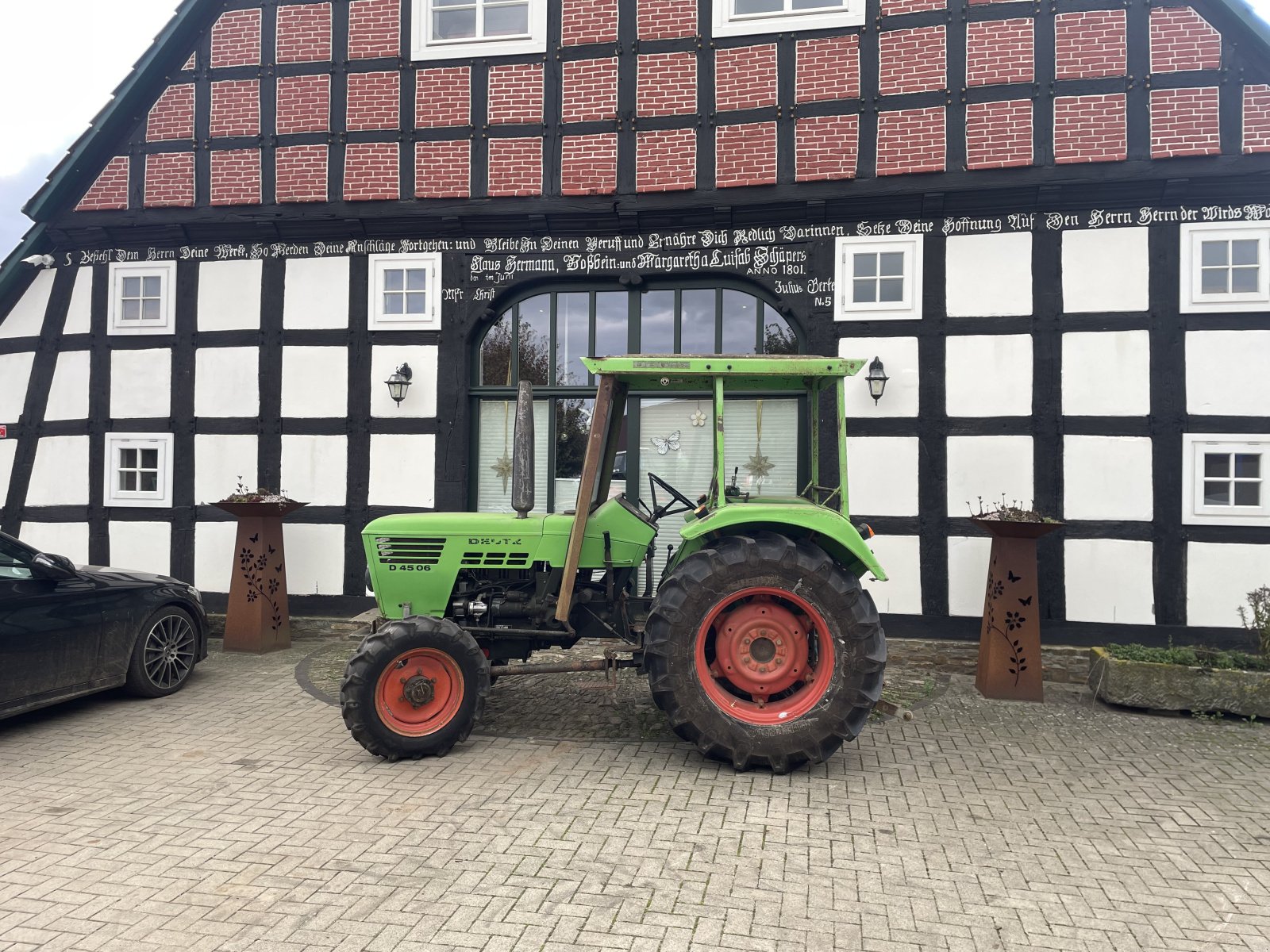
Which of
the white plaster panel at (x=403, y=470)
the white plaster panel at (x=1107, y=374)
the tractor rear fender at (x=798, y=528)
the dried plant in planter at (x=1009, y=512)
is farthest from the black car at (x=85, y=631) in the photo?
the white plaster panel at (x=1107, y=374)

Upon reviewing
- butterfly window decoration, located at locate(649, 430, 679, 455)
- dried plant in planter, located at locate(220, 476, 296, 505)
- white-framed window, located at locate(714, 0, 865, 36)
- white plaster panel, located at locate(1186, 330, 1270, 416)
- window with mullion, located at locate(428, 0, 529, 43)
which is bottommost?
dried plant in planter, located at locate(220, 476, 296, 505)

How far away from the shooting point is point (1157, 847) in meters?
3.44

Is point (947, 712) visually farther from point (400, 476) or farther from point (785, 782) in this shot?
point (400, 476)

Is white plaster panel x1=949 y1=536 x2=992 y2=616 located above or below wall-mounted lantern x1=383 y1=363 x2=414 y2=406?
below

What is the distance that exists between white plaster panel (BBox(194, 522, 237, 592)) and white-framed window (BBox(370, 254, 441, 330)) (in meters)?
2.73

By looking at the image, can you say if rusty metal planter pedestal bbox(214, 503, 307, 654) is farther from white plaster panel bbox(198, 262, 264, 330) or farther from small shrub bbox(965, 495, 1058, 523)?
small shrub bbox(965, 495, 1058, 523)

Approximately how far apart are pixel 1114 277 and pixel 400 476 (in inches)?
279

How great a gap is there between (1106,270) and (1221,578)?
288 cm

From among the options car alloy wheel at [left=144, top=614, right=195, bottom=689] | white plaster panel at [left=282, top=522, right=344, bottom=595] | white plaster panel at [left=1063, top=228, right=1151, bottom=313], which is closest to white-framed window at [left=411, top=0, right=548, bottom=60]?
white plaster panel at [left=282, top=522, right=344, bottom=595]

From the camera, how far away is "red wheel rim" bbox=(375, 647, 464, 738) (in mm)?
4363

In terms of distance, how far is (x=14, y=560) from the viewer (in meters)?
5.02

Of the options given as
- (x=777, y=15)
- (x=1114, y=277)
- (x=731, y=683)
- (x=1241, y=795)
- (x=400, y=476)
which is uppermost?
(x=777, y=15)

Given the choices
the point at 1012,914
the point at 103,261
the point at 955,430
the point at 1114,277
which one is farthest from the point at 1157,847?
the point at 103,261

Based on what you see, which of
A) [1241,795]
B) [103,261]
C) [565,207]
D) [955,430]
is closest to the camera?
[1241,795]
